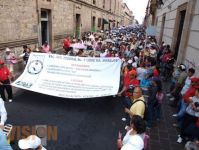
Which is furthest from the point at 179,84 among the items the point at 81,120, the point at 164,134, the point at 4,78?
the point at 4,78

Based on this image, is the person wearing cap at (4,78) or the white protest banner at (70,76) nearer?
the person wearing cap at (4,78)

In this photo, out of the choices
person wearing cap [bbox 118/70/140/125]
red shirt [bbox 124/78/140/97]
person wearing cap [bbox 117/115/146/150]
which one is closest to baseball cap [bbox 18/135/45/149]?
person wearing cap [bbox 117/115/146/150]

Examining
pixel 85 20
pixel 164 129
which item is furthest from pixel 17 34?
pixel 85 20

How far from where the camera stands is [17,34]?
39.9 feet

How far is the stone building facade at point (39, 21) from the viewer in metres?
11.3

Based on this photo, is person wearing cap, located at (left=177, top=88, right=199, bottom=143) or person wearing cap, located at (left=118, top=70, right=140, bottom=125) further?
person wearing cap, located at (left=118, top=70, right=140, bottom=125)

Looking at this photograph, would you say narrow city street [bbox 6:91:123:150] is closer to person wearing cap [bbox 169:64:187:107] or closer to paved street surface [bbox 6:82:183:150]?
paved street surface [bbox 6:82:183:150]

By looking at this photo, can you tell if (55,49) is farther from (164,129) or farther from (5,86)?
(164,129)

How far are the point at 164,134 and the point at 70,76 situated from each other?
3.73m

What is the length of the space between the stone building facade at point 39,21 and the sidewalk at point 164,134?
8.04 metres

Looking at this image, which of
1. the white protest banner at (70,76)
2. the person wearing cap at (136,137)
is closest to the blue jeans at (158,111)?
the white protest banner at (70,76)

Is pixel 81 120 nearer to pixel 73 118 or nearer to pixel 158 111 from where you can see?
pixel 73 118

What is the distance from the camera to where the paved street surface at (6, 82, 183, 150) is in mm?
5789

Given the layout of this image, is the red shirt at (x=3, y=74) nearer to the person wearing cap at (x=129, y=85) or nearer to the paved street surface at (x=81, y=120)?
the paved street surface at (x=81, y=120)
